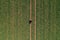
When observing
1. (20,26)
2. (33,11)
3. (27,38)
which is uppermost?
(33,11)

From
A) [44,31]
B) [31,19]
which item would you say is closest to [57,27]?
[44,31]

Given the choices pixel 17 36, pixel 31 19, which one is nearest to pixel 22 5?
pixel 31 19

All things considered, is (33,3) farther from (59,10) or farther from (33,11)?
(59,10)

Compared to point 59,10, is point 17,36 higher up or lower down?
lower down

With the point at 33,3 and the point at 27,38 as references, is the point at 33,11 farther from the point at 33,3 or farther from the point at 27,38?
the point at 27,38

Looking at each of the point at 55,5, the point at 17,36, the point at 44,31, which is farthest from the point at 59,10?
the point at 17,36

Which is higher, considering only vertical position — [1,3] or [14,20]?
[1,3]
